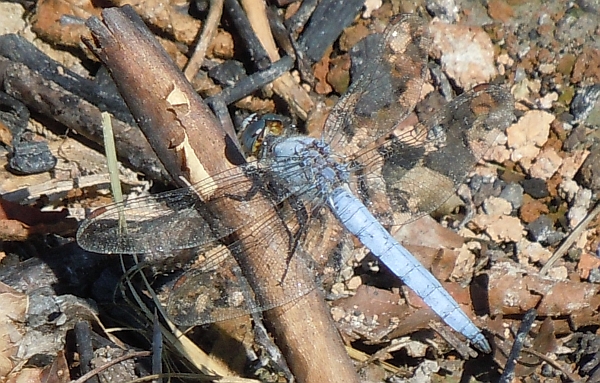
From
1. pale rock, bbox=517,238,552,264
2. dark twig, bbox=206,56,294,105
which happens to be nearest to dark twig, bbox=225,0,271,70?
dark twig, bbox=206,56,294,105

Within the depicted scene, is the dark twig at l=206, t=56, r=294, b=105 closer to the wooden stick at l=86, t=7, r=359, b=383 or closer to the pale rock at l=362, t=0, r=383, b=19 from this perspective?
the pale rock at l=362, t=0, r=383, b=19

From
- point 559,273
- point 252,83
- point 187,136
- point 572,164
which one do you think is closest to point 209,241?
point 187,136

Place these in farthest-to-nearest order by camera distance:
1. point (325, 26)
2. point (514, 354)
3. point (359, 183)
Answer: point (325, 26), point (359, 183), point (514, 354)

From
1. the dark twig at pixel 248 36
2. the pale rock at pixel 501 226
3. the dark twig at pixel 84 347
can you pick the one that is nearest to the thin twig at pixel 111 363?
the dark twig at pixel 84 347

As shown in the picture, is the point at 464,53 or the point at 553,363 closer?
the point at 553,363

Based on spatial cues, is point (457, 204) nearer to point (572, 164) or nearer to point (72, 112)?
point (572, 164)

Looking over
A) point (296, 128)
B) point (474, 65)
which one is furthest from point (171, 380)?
point (474, 65)

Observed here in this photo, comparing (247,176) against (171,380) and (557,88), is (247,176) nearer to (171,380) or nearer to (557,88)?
(171,380)
